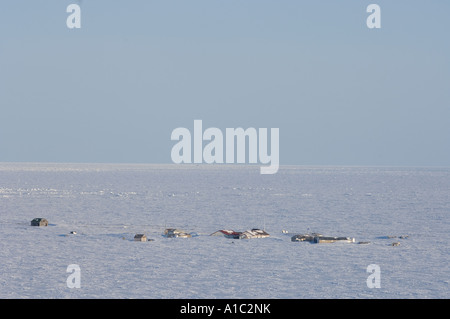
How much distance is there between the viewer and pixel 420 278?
23406 millimetres

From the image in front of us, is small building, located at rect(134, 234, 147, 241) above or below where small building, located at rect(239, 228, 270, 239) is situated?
below

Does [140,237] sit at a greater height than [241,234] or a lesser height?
lesser

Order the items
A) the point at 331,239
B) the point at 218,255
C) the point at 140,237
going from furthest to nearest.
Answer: the point at 331,239
the point at 140,237
the point at 218,255

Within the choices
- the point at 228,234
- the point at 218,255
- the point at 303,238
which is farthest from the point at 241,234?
the point at 218,255

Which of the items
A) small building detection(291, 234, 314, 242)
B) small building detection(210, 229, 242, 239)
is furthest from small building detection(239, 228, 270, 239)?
small building detection(291, 234, 314, 242)

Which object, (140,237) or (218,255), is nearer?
(218,255)

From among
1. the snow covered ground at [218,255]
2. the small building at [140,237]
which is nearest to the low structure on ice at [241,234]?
the snow covered ground at [218,255]

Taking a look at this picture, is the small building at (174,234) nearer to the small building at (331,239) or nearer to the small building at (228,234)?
the small building at (228,234)

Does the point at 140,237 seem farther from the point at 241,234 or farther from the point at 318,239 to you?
the point at 318,239

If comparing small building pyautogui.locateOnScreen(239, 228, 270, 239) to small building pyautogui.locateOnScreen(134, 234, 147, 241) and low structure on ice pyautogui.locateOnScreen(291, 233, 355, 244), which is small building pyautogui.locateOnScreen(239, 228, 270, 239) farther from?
small building pyautogui.locateOnScreen(134, 234, 147, 241)
